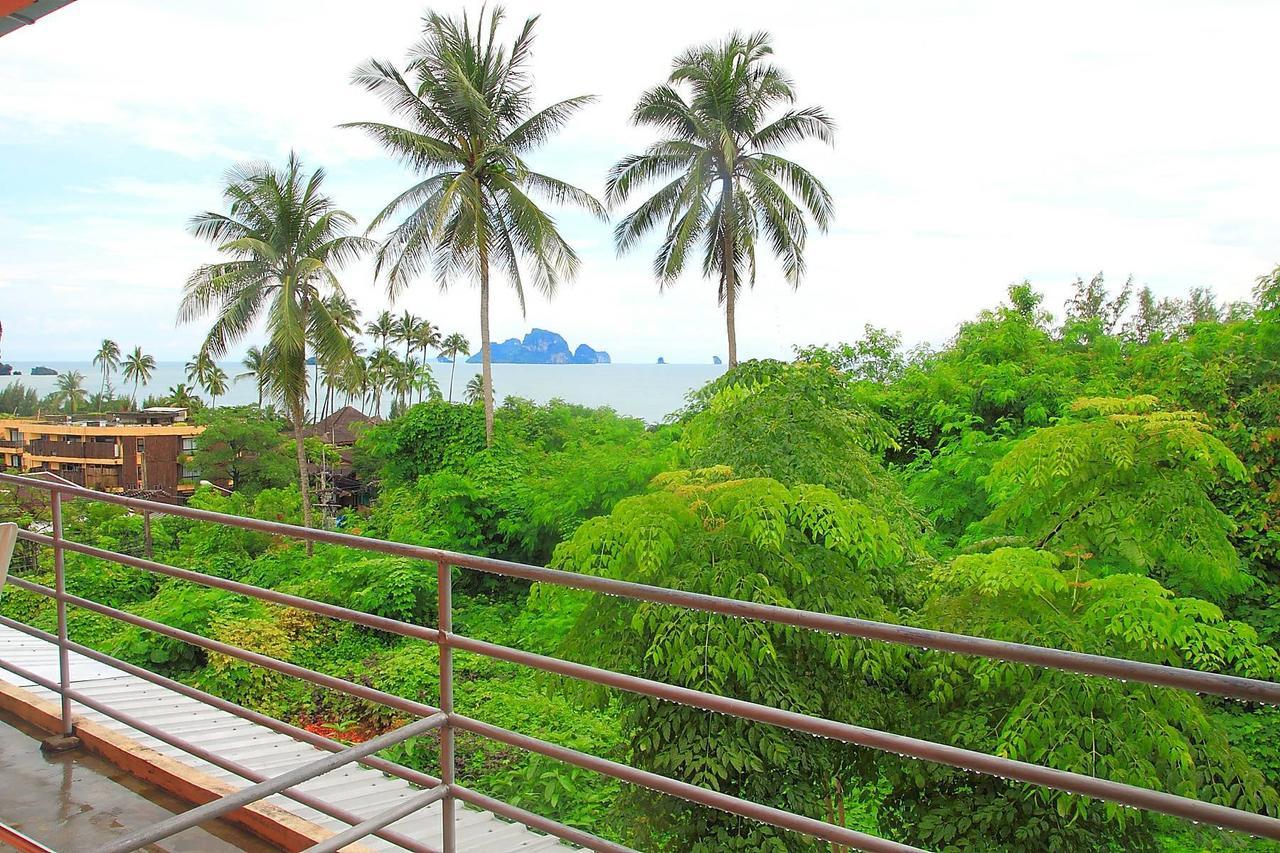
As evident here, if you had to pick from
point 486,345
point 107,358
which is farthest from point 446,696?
point 107,358

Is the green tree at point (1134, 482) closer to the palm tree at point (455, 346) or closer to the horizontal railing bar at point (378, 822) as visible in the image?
the horizontal railing bar at point (378, 822)

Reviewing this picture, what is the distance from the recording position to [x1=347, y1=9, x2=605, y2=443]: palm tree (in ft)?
72.8

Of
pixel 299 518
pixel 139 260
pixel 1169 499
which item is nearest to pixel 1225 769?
pixel 1169 499

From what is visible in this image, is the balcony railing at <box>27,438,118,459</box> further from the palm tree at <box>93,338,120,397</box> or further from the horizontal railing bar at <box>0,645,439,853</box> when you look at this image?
the horizontal railing bar at <box>0,645,439,853</box>

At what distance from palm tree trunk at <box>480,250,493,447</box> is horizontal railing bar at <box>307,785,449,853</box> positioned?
69.2 ft

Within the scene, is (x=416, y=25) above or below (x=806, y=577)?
above

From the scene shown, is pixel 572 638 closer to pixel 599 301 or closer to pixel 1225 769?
pixel 1225 769

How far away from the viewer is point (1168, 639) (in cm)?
485

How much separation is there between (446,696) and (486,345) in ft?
78.4

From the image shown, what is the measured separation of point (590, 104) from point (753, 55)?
190 inches

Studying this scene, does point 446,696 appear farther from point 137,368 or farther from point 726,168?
point 137,368

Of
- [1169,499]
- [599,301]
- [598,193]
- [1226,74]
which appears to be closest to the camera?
[1169,499]

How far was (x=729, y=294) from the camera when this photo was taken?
25656 millimetres

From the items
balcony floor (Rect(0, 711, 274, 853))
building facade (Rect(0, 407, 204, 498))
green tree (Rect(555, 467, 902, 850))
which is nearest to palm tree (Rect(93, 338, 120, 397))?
building facade (Rect(0, 407, 204, 498))
